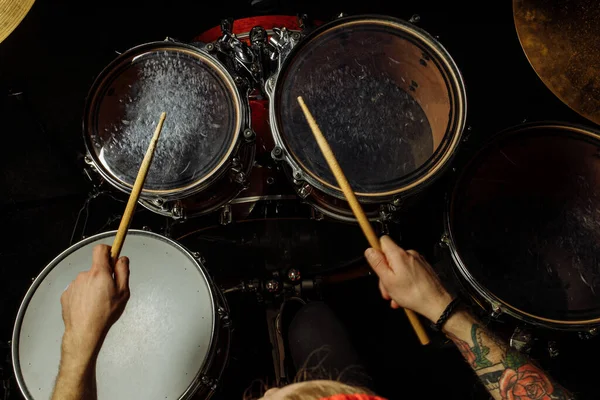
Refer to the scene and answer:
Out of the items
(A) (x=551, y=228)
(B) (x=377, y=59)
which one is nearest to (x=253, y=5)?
(B) (x=377, y=59)

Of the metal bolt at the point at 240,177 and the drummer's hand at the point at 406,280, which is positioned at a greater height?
the metal bolt at the point at 240,177

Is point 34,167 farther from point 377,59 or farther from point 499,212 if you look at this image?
point 499,212

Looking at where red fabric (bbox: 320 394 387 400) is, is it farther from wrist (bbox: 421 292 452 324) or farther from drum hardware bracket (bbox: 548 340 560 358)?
drum hardware bracket (bbox: 548 340 560 358)

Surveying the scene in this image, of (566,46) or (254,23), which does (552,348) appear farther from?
(254,23)

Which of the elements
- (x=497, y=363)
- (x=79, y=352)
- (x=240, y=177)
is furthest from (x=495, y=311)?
(x=79, y=352)

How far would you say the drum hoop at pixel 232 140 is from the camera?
1368mm

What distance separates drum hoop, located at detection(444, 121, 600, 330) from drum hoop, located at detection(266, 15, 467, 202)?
200 millimetres

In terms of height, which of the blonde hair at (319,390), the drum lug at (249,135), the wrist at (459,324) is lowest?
the wrist at (459,324)

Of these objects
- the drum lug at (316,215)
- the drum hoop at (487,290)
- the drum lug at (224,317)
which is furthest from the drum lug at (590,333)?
the drum lug at (224,317)

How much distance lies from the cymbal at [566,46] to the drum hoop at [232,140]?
38.4 inches

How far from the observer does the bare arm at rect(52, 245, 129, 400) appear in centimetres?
104

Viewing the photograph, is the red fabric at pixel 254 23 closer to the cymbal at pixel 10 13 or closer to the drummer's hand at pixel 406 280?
the cymbal at pixel 10 13

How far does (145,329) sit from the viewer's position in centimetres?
135

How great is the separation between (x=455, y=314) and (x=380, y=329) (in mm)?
905
